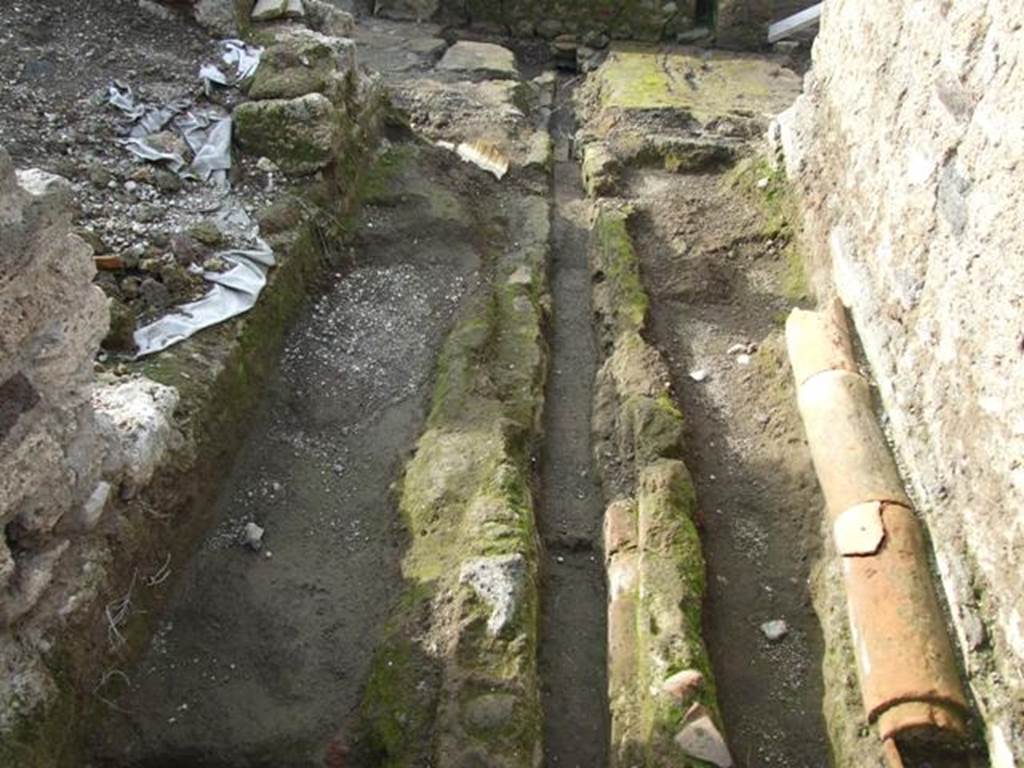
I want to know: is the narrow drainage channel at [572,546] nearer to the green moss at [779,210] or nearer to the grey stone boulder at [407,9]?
the green moss at [779,210]

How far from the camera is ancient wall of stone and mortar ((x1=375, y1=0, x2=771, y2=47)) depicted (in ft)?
31.8

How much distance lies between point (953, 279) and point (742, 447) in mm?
1303

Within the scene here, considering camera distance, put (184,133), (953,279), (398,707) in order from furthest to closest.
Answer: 1. (184,133)
2. (953,279)
3. (398,707)

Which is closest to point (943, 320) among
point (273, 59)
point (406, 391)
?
point (406, 391)

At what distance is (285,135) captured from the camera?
5.74 m

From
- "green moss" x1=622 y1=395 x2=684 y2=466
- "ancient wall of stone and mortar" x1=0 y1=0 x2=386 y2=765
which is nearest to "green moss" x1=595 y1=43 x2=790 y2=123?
"green moss" x1=622 y1=395 x2=684 y2=466

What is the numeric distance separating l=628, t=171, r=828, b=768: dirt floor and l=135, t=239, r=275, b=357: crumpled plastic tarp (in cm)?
217

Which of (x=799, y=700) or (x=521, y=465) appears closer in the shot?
(x=799, y=700)

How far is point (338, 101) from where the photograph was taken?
619 centimetres

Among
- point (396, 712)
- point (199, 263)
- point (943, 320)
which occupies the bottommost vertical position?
point (396, 712)

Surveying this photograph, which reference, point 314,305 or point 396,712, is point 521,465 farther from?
point 314,305

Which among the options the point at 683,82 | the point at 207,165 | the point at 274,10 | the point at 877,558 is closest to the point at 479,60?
the point at 683,82

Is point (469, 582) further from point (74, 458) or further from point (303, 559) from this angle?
point (74, 458)

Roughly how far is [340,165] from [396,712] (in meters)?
3.75
